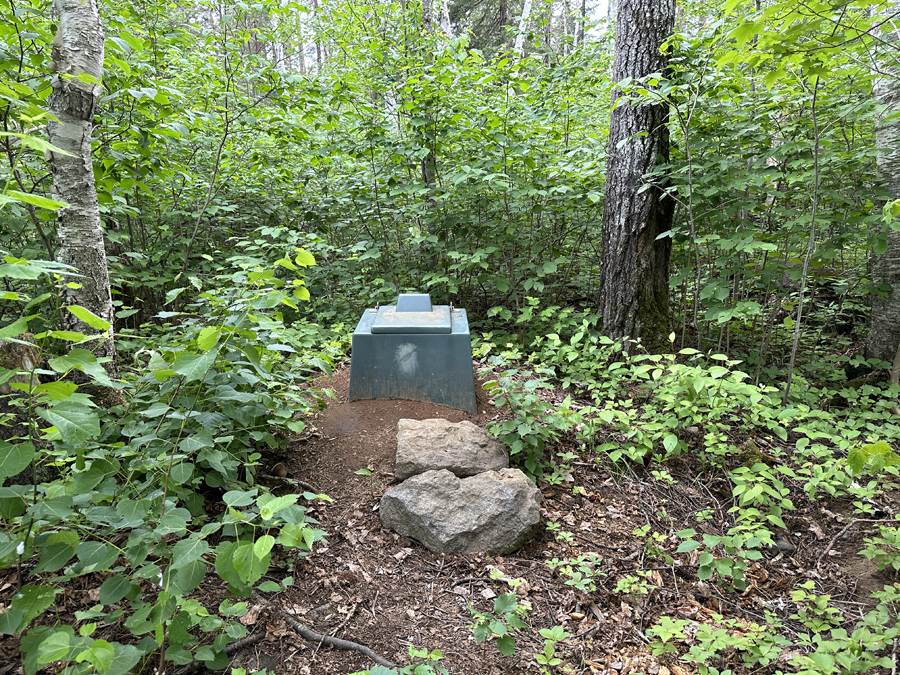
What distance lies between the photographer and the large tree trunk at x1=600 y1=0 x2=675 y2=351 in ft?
13.2

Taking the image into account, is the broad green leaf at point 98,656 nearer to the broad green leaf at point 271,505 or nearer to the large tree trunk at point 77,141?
the broad green leaf at point 271,505

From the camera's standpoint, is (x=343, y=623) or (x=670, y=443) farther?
(x=670, y=443)

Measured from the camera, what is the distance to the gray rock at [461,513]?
249 cm

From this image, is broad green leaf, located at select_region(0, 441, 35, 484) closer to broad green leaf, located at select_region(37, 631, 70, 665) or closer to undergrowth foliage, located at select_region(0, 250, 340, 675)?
undergrowth foliage, located at select_region(0, 250, 340, 675)

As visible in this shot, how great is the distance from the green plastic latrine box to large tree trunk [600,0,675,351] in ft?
5.63

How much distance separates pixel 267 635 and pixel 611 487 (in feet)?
6.94

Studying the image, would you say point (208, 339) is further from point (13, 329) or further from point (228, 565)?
point (228, 565)

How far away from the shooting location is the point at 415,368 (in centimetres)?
340

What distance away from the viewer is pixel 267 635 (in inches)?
74.9

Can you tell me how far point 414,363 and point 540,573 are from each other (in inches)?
61.3

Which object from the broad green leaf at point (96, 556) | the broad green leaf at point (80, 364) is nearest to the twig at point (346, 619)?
the broad green leaf at point (96, 556)

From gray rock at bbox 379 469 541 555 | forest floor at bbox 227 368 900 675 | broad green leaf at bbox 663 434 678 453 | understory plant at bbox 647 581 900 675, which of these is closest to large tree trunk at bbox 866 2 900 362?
forest floor at bbox 227 368 900 675

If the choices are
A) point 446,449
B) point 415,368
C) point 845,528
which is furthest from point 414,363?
point 845,528

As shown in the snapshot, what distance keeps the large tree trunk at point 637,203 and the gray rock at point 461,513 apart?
7.54 ft
